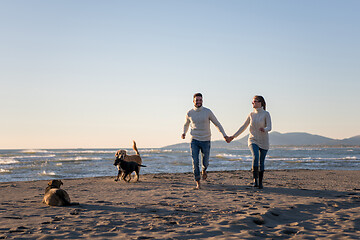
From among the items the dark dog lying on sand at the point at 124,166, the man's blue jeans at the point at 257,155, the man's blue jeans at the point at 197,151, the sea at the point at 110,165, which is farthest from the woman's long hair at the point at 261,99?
the sea at the point at 110,165

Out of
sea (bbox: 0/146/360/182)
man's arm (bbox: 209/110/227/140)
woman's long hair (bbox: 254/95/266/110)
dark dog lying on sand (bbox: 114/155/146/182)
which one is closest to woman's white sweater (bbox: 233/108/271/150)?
woman's long hair (bbox: 254/95/266/110)

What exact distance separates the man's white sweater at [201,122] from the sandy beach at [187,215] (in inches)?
49.0

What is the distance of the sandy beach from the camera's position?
12.9ft

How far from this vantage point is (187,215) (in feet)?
15.8

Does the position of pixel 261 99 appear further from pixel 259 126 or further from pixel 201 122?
pixel 201 122

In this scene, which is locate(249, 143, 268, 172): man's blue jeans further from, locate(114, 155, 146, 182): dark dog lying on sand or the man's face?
locate(114, 155, 146, 182): dark dog lying on sand

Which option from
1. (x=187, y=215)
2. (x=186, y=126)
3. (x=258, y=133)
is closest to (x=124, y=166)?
(x=186, y=126)

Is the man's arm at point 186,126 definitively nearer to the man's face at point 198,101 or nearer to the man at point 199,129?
the man at point 199,129

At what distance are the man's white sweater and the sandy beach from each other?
1.25 m

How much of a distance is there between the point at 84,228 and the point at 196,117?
394 centimetres

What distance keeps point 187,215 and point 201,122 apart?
293 cm

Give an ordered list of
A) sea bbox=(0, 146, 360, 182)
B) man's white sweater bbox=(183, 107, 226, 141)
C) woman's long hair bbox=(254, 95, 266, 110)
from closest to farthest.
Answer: man's white sweater bbox=(183, 107, 226, 141) < woman's long hair bbox=(254, 95, 266, 110) < sea bbox=(0, 146, 360, 182)

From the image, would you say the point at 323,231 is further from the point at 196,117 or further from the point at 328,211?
the point at 196,117

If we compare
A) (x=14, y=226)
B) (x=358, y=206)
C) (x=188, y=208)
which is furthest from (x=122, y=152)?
(x=358, y=206)
